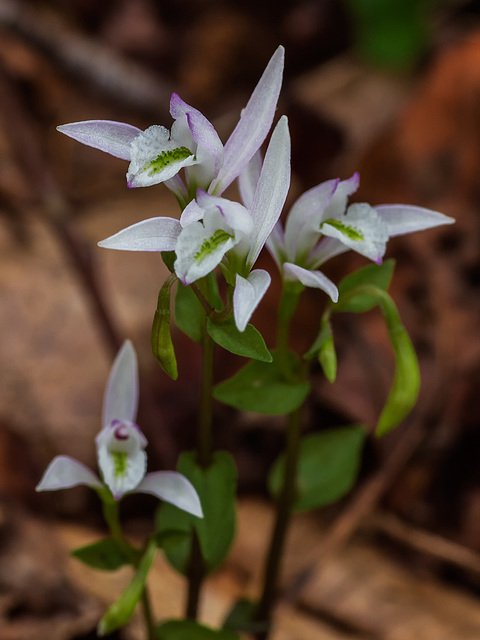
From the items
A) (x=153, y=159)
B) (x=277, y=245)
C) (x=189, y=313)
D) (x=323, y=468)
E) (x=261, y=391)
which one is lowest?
(x=323, y=468)

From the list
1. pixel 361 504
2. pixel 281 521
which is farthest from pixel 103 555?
pixel 361 504

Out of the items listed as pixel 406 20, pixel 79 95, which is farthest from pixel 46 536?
pixel 406 20

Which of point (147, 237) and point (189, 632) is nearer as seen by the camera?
point (147, 237)

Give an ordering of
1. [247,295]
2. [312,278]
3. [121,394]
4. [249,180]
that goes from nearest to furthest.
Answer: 1. [247,295]
2. [312,278]
3. [249,180]
4. [121,394]

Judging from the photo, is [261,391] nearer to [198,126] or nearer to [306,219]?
[306,219]

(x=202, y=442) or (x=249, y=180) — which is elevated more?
(x=249, y=180)

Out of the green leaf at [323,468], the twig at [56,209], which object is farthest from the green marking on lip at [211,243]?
the twig at [56,209]

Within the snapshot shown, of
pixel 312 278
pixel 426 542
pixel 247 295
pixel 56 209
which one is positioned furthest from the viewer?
pixel 56 209
